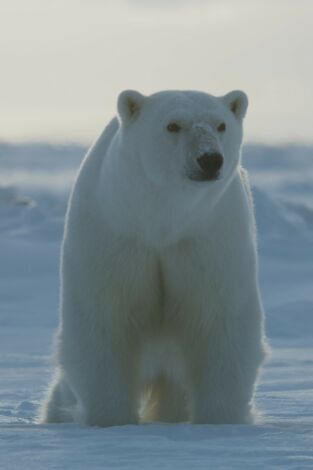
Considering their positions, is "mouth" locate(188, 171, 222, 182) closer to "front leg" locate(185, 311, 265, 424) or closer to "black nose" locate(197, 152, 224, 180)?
"black nose" locate(197, 152, 224, 180)

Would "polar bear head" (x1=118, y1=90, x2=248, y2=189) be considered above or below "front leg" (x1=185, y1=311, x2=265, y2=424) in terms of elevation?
above

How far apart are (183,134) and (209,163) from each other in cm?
21

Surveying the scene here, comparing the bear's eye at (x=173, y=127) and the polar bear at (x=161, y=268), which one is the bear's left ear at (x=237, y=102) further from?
the bear's eye at (x=173, y=127)

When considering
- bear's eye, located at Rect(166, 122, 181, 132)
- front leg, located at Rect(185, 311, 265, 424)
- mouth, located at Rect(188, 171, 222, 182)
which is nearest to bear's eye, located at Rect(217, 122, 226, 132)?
bear's eye, located at Rect(166, 122, 181, 132)

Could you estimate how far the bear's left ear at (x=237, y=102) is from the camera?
4656 millimetres

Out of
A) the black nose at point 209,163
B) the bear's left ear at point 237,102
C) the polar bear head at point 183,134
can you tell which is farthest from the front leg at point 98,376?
the bear's left ear at point 237,102

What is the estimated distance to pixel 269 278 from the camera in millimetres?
14266

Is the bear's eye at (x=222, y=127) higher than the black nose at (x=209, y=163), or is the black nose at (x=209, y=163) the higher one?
the bear's eye at (x=222, y=127)

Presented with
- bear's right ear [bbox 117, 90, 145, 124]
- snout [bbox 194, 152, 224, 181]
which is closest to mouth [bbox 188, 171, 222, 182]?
snout [bbox 194, 152, 224, 181]

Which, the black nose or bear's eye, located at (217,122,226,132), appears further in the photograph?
bear's eye, located at (217,122,226,132)

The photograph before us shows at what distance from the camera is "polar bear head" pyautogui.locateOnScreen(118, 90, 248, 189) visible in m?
4.24

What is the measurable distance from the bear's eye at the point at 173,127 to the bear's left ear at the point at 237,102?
1.08 ft

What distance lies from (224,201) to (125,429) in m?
0.90

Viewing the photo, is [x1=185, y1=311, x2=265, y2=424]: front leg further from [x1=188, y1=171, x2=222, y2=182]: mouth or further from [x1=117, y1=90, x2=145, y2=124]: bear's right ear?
[x1=117, y1=90, x2=145, y2=124]: bear's right ear
